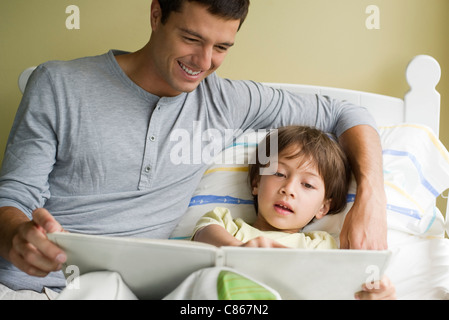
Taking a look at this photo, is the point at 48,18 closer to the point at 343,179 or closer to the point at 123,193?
the point at 123,193

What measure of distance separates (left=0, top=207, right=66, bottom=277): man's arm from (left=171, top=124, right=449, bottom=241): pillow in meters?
0.47

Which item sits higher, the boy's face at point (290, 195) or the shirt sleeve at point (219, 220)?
the boy's face at point (290, 195)

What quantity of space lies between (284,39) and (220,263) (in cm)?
123

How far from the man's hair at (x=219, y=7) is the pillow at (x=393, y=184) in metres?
0.40

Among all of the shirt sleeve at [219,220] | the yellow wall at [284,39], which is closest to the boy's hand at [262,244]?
the shirt sleeve at [219,220]

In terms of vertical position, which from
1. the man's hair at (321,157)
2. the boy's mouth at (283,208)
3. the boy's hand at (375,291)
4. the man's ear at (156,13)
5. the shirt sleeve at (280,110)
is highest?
the man's ear at (156,13)

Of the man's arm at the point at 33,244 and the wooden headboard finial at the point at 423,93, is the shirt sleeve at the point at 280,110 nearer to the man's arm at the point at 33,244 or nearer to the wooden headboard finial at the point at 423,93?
the wooden headboard finial at the point at 423,93

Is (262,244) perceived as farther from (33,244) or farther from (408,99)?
(408,99)

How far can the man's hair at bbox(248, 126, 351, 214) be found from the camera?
1275mm

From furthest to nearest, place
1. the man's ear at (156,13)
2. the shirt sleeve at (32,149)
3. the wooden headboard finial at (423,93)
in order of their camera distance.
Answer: the wooden headboard finial at (423,93), the man's ear at (156,13), the shirt sleeve at (32,149)

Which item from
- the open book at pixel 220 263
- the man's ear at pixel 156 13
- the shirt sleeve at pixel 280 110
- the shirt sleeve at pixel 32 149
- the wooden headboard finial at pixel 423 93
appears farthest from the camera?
the wooden headboard finial at pixel 423 93

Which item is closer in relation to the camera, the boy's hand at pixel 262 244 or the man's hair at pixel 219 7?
the boy's hand at pixel 262 244

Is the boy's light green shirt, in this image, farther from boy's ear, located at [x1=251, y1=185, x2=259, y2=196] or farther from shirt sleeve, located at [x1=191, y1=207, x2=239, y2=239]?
boy's ear, located at [x1=251, y1=185, x2=259, y2=196]

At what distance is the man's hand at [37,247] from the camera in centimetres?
84
